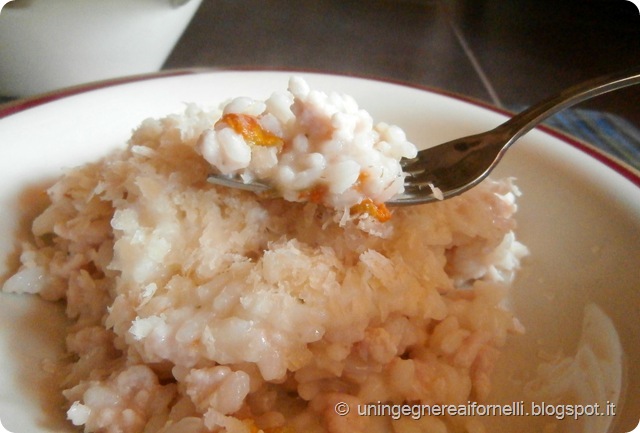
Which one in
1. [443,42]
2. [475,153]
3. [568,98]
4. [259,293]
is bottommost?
[443,42]

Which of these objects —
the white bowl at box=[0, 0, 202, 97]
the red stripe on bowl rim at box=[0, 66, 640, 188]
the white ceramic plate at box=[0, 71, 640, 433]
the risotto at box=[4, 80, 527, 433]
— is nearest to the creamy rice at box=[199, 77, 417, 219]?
the risotto at box=[4, 80, 527, 433]

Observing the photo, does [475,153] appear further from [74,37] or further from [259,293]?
[74,37]

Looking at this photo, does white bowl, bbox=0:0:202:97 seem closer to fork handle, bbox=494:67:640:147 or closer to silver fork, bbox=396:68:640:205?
silver fork, bbox=396:68:640:205

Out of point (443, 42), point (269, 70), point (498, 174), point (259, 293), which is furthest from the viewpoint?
point (443, 42)

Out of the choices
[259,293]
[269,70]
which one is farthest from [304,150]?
[269,70]

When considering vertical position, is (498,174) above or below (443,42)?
above

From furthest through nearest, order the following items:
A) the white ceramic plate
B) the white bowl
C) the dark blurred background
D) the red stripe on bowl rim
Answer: the dark blurred background < the white bowl < the red stripe on bowl rim < the white ceramic plate
